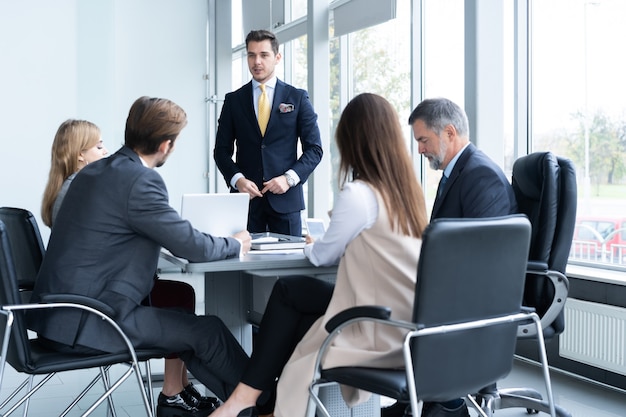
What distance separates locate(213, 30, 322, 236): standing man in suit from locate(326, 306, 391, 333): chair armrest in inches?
80.2

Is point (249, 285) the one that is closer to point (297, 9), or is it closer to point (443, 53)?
point (443, 53)

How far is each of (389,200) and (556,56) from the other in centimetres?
284

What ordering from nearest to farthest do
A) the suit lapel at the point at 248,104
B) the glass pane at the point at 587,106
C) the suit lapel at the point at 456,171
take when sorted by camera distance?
the suit lapel at the point at 456,171
the glass pane at the point at 587,106
the suit lapel at the point at 248,104

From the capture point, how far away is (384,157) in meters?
2.53

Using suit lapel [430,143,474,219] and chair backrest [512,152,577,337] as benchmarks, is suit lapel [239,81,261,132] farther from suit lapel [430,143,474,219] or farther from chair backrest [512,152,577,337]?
chair backrest [512,152,577,337]

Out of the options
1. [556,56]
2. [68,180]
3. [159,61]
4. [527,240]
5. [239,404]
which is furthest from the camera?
[159,61]

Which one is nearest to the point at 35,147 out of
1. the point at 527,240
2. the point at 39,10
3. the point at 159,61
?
the point at 39,10

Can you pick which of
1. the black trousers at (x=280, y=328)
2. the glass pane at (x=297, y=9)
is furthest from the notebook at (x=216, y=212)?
the glass pane at (x=297, y=9)

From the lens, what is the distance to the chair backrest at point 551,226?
319cm

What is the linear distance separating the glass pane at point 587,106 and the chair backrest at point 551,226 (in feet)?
4.45

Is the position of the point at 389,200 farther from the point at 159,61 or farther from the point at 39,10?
the point at 159,61

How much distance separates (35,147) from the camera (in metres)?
6.05

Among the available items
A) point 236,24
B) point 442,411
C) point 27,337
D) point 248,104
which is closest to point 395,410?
point 442,411

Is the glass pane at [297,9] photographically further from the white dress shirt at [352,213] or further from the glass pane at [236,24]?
the white dress shirt at [352,213]
